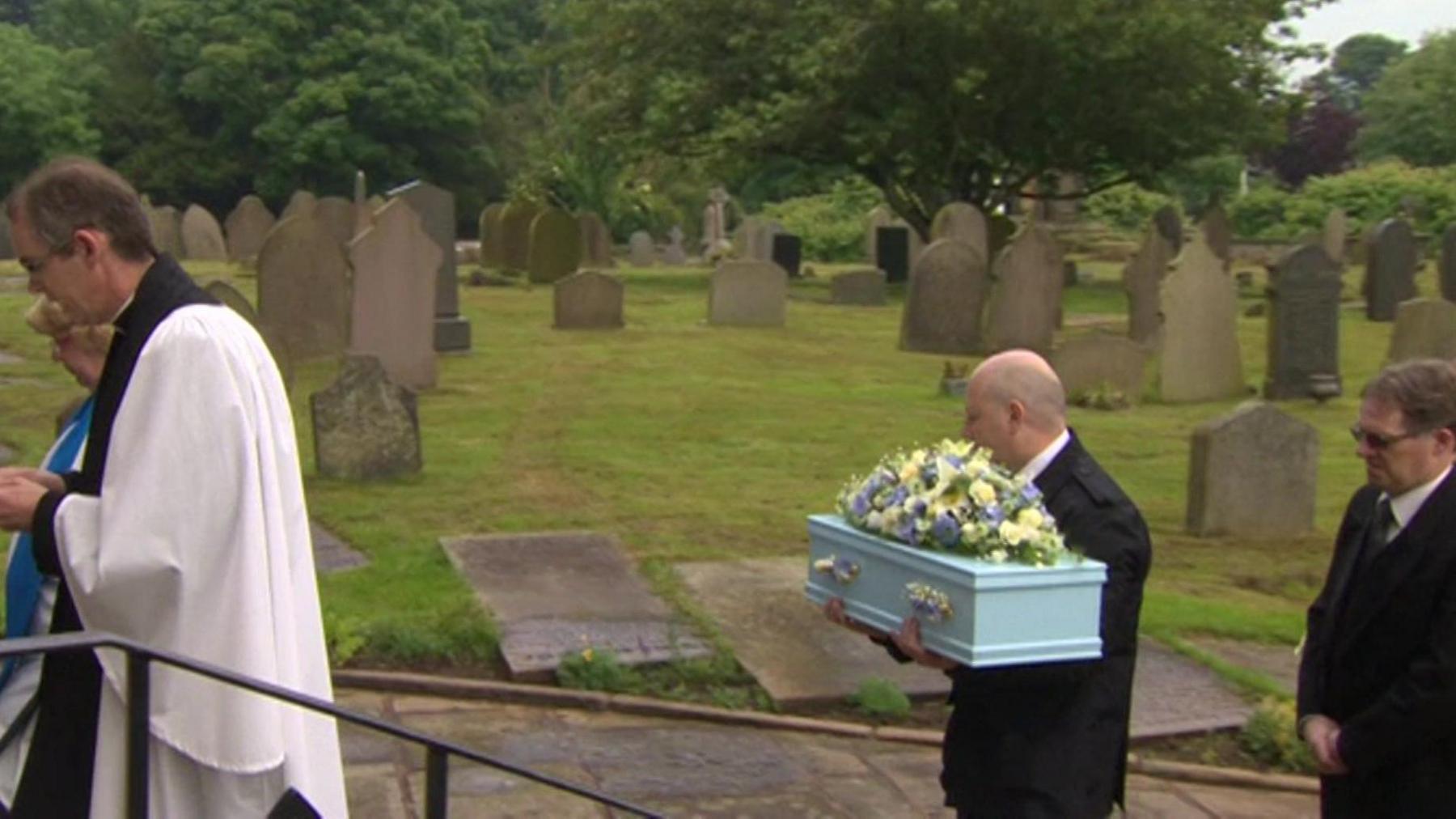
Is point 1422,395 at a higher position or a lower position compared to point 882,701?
higher

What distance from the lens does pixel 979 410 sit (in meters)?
4.21

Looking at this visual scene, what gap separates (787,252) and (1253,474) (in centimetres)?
2347

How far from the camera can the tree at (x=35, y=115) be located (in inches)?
1875

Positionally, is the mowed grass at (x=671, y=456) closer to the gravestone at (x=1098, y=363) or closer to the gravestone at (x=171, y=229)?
the gravestone at (x=1098, y=363)

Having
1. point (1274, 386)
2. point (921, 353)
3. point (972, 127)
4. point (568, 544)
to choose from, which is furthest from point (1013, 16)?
point (568, 544)

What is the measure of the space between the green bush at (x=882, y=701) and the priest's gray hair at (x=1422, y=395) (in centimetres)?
316

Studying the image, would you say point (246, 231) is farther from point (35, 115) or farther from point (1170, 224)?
point (1170, 224)

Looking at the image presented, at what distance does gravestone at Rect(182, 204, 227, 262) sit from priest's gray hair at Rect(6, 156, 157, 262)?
114 feet

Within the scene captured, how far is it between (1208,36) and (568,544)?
22.7 m

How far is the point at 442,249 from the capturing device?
1736 cm

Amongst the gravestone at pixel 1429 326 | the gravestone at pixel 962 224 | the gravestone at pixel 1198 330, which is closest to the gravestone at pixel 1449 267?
the gravestone at pixel 962 224

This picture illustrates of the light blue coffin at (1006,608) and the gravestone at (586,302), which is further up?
the light blue coffin at (1006,608)

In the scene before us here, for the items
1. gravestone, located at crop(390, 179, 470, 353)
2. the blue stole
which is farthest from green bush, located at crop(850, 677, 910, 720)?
gravestone, located at crop(390, 179, 470, 353)

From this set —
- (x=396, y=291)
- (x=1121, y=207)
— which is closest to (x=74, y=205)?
(x=396, y=291)
